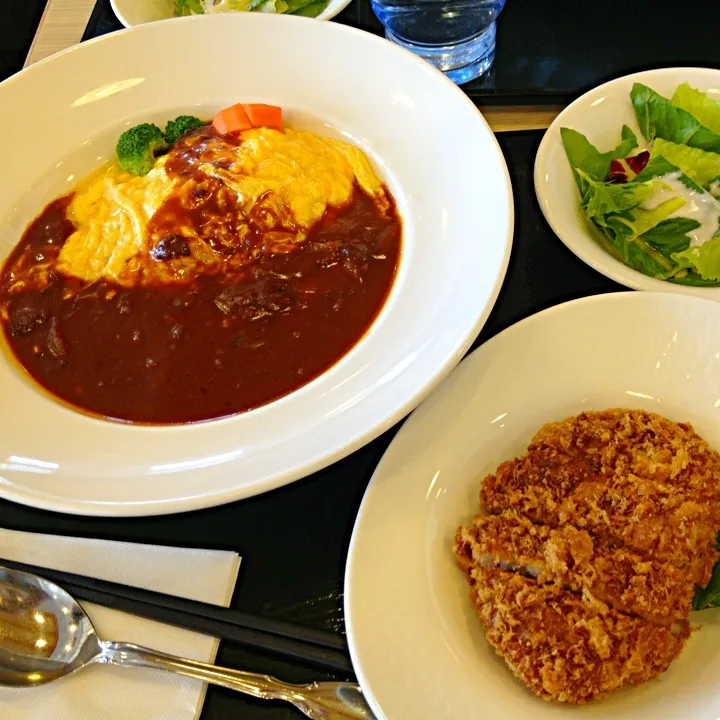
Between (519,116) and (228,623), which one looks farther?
(519,116)

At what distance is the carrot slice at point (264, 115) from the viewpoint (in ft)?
8.96

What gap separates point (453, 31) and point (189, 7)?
1.45 m

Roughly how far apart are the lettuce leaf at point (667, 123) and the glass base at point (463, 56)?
0.69 meters

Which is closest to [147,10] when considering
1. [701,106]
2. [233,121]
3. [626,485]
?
[233,121]

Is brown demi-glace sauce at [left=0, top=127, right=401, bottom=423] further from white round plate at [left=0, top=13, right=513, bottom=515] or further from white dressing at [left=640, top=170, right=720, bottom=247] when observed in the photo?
white dressing at [left=640, top=170, right=720, bottom=247]

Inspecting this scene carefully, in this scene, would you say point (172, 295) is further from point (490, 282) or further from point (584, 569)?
point (584, 569)

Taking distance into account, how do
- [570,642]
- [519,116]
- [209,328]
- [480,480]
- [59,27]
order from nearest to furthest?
[570,642] → [480,480] → [209,328] → [519,116] → [59,27]

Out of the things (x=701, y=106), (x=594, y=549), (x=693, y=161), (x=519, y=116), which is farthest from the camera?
(x=519, y=116)

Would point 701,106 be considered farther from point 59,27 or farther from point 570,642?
point 59,27

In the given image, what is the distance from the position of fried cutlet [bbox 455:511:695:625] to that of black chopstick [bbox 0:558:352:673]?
15.8 inches

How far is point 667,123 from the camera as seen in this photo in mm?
2562

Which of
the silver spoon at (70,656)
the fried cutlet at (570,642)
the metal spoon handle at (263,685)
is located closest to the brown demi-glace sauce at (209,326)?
the silver spoon at (70,656)

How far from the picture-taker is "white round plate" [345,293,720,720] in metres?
1.54

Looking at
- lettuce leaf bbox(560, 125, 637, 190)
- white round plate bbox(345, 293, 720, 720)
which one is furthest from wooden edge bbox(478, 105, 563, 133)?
white round plate bbox(345, 293, 720, 720)
